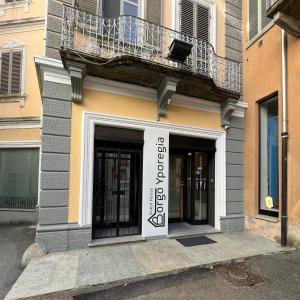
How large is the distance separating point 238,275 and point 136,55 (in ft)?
16.0

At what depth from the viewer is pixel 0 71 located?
9.30m

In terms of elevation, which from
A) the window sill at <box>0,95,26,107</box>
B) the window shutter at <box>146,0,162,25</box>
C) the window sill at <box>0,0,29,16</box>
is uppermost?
the window sill at <box>0,0,29,16</box>

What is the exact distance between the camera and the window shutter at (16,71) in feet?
30.5

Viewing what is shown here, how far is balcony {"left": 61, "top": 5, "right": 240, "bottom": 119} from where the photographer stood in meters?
5.27

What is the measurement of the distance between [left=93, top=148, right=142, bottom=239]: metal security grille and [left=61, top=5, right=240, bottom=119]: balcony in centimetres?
176

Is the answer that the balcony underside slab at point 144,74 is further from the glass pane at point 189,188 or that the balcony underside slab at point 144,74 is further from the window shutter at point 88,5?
the glass pane at point 189,188

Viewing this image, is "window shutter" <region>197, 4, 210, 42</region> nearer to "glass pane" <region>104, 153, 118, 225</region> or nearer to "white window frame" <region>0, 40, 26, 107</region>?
"glass pane" <region>104, 153, 118, 225</region>

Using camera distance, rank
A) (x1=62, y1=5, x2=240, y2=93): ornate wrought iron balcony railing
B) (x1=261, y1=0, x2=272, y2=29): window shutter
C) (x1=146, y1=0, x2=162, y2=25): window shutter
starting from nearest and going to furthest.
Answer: (x1=62, y1=5, x2=240, y2=93): ornate wrought iron balcony railing, (x1=146, y1=0, x2=162, y2=25): window shutter, (x1=261, y1=0, x2=272, y2=29): window shutter

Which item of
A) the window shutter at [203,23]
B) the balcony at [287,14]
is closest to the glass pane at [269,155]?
the balcony at [287,14]

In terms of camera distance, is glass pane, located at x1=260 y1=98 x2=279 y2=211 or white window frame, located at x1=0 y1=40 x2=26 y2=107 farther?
white window frame, located at x1=0 y1=40 x2=26 y2=107

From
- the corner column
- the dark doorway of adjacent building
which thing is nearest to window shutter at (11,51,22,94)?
the corner column

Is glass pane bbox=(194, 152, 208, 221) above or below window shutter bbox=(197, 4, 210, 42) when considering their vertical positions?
below

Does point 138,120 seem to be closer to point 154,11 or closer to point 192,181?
point 192,181

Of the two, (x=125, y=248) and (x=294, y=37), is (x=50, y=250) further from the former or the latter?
(x=294, y=37)
